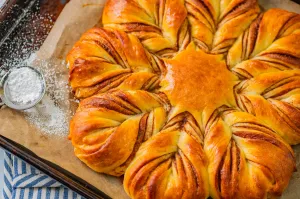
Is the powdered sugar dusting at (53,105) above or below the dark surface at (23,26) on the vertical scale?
below

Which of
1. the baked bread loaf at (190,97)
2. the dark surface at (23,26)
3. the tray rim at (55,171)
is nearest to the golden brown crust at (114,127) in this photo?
the baked bread loaf at (190,97)

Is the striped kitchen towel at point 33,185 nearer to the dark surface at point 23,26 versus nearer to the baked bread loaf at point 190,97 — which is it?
the baked bread loaf at point 190,97

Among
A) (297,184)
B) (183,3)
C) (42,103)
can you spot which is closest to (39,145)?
(42,103)

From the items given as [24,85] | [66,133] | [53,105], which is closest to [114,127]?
[66,133]

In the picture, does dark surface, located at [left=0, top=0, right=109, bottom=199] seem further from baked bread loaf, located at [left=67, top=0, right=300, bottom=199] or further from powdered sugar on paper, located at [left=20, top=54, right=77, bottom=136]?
baked bread loaf, located at [left=67, top=0, right=300, bottom=199]

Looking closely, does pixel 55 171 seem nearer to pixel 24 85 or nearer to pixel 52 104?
pixel 52 104
